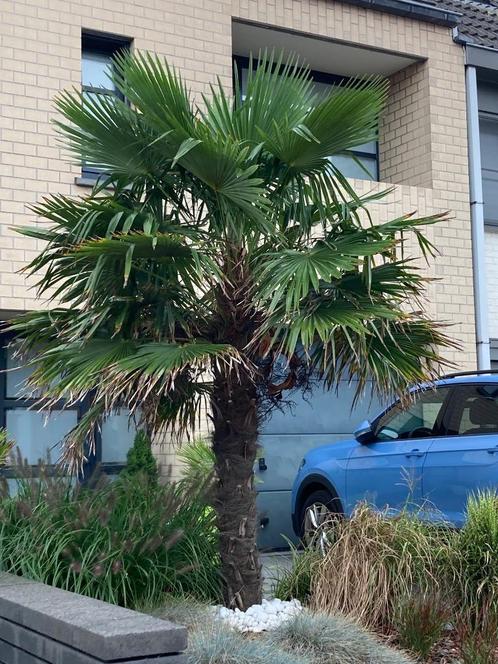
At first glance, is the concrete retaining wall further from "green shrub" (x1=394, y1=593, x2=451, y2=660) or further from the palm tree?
"green shrub" (x1=394, y1=593, x2=451, y2=660)

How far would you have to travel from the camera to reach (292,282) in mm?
6477

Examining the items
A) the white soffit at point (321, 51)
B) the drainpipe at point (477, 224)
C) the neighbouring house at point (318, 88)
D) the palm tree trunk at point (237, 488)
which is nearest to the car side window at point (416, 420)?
the neighbouring house at point (318, 88)

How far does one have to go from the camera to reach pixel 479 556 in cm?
672

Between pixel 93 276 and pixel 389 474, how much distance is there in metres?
3.89

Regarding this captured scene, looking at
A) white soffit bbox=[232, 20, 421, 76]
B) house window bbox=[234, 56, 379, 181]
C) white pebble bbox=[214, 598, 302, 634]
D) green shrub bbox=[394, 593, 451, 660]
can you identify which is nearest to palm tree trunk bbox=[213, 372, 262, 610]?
white pebble bbox=[214, 598, 302, 634]

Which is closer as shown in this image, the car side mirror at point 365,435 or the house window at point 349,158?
the car side mirror at point 365,435

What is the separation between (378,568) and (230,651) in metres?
1.72

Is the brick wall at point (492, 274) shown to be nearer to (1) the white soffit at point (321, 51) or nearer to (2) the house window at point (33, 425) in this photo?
(1) the white soffit at point (321, 51)

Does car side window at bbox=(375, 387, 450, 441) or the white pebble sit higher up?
car side window at bbox=(375, 387, 450, 441)

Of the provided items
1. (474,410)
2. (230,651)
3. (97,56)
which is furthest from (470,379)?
(97,56)

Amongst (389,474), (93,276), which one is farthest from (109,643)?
(389,474)

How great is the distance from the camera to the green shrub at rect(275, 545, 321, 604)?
7227mm

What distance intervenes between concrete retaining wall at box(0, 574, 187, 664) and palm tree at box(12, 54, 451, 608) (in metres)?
1.14

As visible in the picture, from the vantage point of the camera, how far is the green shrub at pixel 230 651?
17.2 ft
